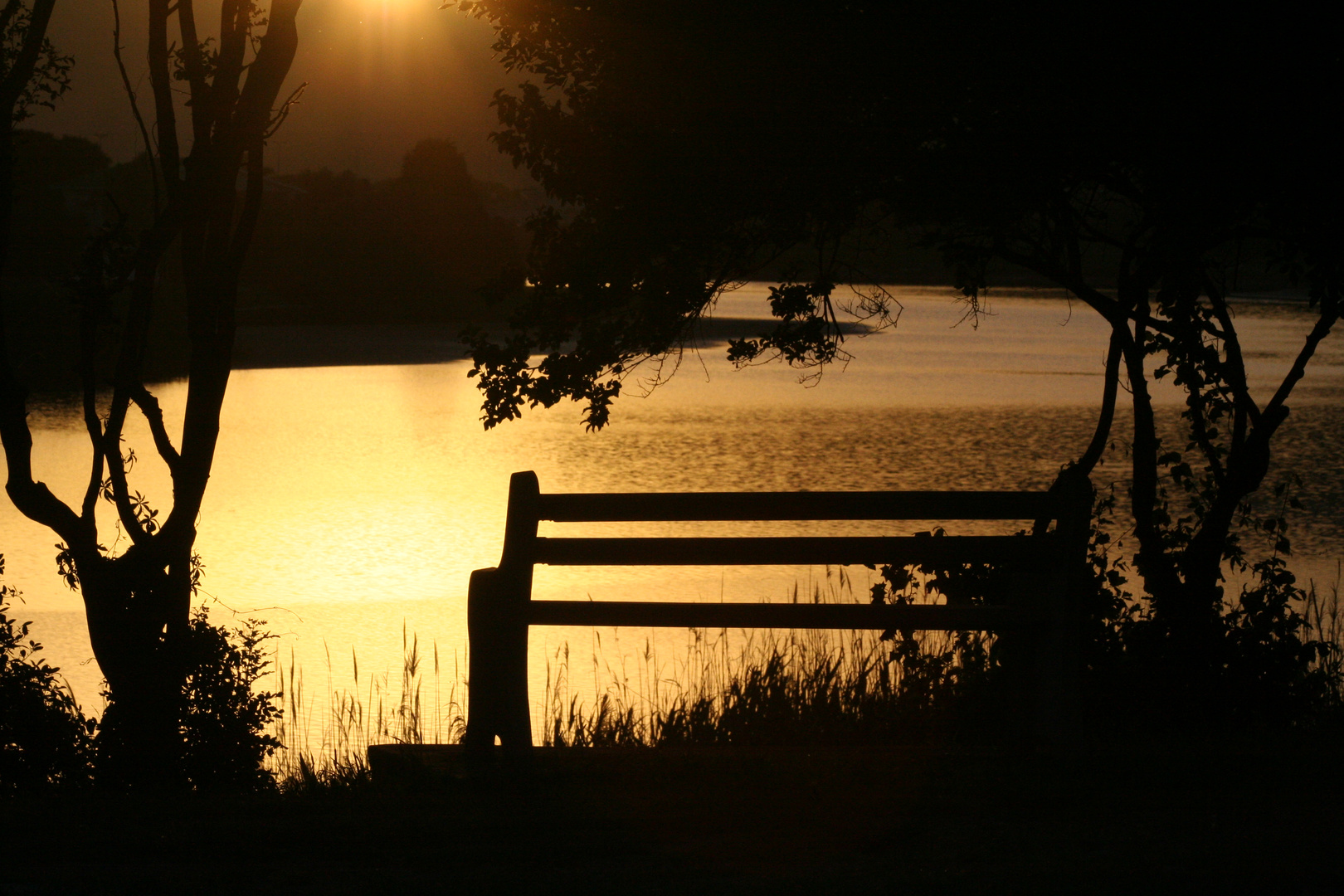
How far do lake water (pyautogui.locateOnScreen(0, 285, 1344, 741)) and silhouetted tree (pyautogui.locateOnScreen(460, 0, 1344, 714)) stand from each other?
12.5 feet

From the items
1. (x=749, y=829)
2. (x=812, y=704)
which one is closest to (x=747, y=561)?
(x=749, y=829)

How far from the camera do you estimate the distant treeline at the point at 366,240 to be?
74812 mm

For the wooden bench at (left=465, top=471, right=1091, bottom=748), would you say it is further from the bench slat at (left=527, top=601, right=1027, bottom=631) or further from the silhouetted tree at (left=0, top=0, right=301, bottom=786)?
the silhouetted tree at (left=0, top=0, right=301, bottom=786)

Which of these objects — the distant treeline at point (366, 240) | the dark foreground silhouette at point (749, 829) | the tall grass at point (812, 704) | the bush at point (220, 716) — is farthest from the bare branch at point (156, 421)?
the distant treeline at point (366, 240)

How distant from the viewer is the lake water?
14.0m

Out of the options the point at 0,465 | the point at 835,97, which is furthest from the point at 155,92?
the point at 0,465

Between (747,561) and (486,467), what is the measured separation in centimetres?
1935

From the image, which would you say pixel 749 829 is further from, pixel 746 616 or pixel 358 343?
pixel 358 343

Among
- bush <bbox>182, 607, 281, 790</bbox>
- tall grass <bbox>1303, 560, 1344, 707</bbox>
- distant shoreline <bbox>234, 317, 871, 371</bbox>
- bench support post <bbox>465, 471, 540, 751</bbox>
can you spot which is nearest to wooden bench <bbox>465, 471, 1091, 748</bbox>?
bench support post <bbox>465, 471, 540, 751</bbox>

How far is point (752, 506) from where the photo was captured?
17.5ft

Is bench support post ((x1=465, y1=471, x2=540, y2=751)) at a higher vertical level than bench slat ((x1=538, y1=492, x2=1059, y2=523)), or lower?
lower

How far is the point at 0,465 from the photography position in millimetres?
22828

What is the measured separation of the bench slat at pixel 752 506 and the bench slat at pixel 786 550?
0.10 meters

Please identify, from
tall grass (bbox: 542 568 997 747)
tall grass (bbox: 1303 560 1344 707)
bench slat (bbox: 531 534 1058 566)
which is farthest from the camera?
tall grass (bbox: 1303 560 1344 707)
